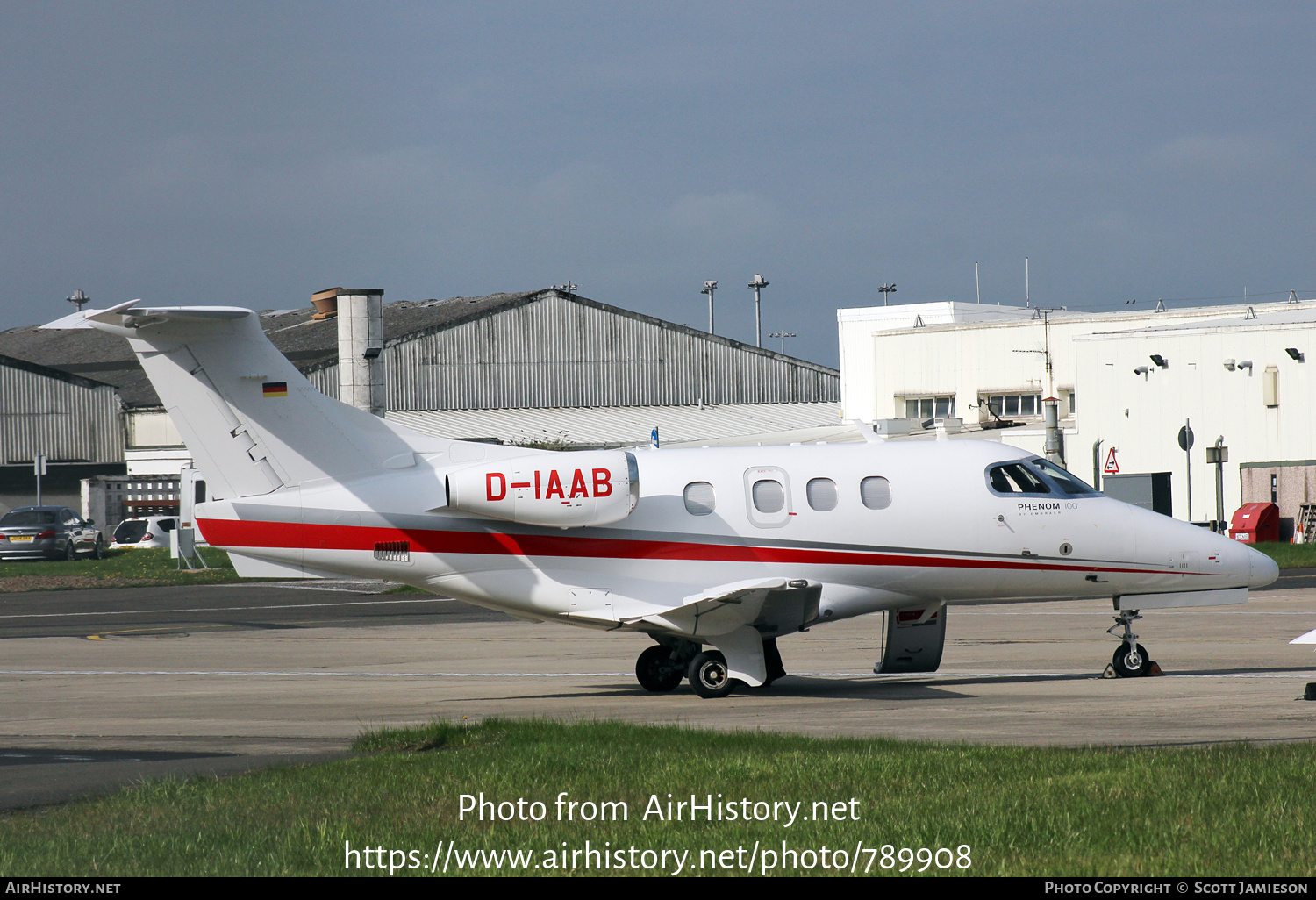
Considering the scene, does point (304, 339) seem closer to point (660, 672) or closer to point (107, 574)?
point (107, 574)

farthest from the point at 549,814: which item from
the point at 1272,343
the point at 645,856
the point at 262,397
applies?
the point at 1272,343

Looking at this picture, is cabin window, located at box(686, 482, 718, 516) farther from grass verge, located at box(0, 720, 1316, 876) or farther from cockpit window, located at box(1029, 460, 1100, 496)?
grass verge, located at box(0, 720, 1316, 876)

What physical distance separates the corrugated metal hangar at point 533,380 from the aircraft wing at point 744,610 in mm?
46125

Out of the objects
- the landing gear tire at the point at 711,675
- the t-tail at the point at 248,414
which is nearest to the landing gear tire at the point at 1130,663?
the landing gear tire at the point at 711,675

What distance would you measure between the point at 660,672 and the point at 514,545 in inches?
100

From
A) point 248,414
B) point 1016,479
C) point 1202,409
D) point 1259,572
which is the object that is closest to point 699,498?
point 1016,479

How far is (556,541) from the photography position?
17.2m

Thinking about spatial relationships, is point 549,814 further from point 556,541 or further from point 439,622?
point 439,622

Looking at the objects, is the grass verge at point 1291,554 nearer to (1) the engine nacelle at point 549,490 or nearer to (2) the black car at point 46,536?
(1) the engine nacelle at point 549,490

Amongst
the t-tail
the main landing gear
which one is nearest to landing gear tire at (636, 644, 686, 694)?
the main landing gear

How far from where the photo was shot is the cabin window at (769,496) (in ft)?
56.7

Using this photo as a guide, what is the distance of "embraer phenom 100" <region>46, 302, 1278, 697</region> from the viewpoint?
54.7 ft

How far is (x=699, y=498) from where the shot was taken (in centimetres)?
1733

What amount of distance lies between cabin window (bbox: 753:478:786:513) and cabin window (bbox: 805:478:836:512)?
303mm
